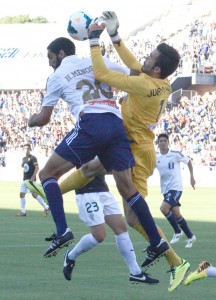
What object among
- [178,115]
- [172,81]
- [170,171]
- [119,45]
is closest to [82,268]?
[119,45]

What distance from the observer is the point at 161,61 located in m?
10.5

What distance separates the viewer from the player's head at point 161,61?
10484 mm

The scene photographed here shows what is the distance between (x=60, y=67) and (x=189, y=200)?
22.2 m

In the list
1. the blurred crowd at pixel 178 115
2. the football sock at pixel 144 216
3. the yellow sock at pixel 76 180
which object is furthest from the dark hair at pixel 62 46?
the blurred crowd at pixel 178 115

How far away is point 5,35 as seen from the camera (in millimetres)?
71688

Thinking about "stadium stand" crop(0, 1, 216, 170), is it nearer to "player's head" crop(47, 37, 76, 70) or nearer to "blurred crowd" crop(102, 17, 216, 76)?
"blurred crowd" crop(102, 17, 216, 76)

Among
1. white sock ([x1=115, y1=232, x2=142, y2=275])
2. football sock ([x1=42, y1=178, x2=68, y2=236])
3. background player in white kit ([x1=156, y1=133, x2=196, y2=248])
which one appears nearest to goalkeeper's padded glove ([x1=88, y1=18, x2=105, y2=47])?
football sock ([x1=42, y1=178, x2=68, y2=236])

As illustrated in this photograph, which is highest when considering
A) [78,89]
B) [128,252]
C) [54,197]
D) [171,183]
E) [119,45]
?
[119,45]

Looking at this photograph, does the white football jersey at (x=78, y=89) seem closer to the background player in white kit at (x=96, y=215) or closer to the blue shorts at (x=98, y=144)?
the blue shorts at (x=98, y=144)

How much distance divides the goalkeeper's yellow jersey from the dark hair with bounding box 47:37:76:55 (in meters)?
0.43

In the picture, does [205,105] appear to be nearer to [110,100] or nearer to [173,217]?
[173,217]

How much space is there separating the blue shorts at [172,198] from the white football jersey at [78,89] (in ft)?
26.2

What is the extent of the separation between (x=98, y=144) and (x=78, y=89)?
0.66 m

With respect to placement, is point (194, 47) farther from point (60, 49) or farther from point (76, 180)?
point (60, 49)
